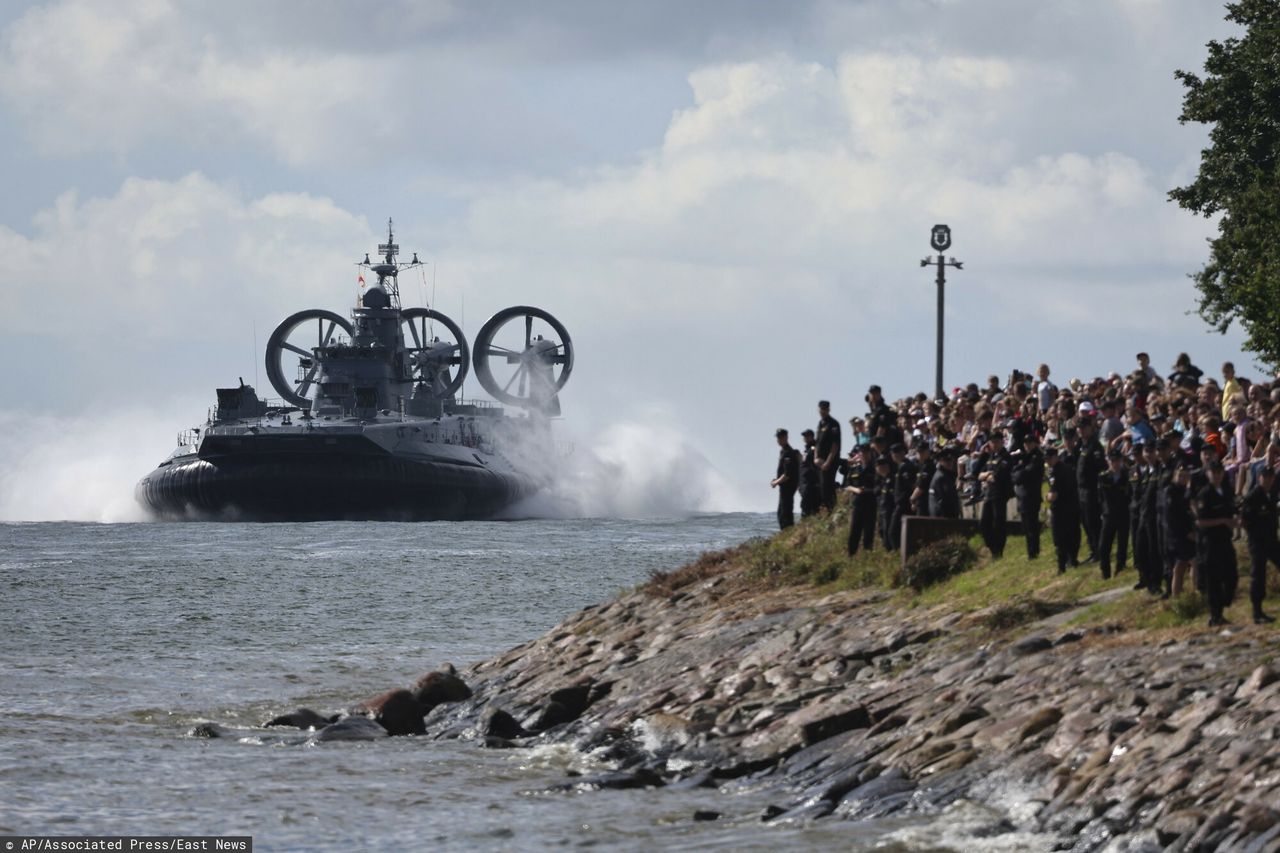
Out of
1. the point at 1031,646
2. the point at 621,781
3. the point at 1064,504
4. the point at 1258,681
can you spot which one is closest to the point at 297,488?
the point at 1064,504

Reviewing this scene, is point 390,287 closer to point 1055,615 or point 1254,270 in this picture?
point 1254,270

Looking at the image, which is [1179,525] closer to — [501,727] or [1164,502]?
A: [1164,502]

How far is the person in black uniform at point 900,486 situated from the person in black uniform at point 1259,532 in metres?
6.86

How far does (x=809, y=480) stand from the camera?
85.3 ft

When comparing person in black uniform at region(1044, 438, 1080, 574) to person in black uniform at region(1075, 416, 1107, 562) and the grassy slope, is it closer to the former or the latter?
person in black uniform at region(1075, 416, 1107, 562)

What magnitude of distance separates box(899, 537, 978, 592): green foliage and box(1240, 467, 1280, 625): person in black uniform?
5.68 m

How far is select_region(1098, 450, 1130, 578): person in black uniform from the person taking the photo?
18.2 meters

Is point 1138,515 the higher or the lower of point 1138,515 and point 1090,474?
the lower

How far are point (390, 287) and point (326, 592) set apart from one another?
183 ft

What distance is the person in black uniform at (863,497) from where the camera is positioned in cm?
2305

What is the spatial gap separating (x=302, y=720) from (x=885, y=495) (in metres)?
7.38

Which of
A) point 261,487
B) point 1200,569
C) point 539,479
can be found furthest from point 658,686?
point 539,479

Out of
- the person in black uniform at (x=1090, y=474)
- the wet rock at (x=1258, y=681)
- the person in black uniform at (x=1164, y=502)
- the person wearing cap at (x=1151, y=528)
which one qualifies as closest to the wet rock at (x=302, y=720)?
the person in black uniform at (x=1090, y=474)

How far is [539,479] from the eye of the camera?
318 ft
